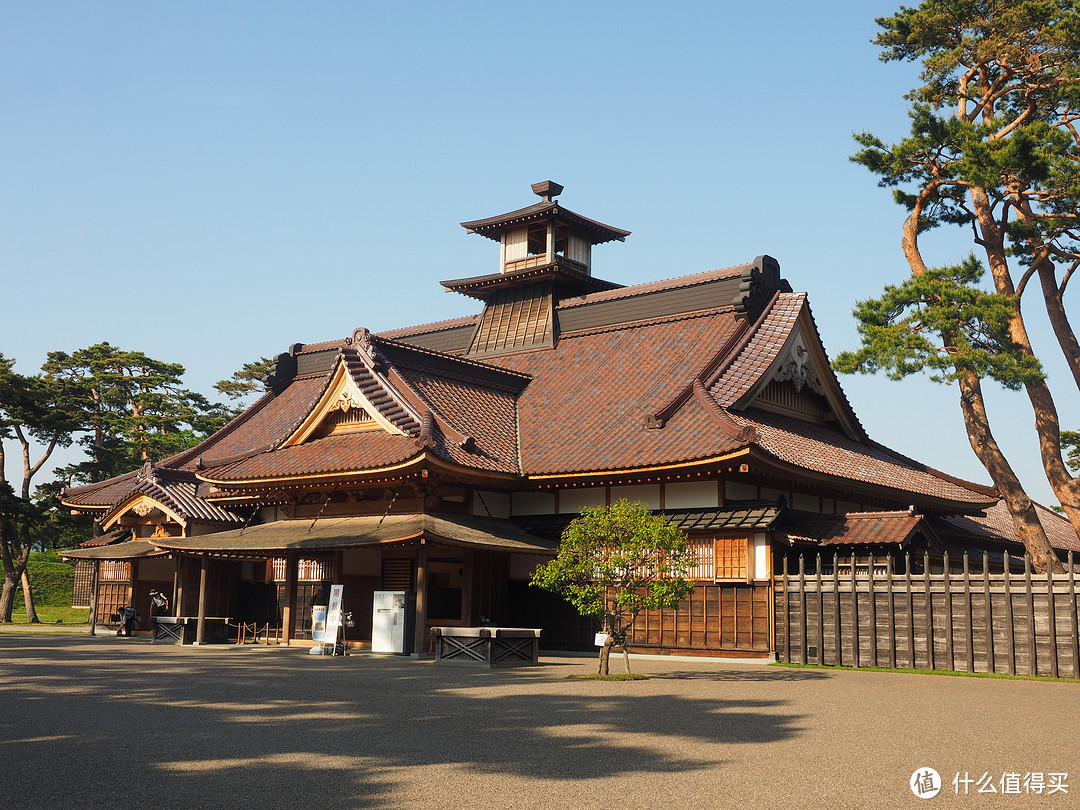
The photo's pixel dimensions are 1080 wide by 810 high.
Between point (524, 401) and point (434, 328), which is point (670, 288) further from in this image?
point (434, 328)

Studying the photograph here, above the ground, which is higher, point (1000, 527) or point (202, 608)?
point (1000, 527)

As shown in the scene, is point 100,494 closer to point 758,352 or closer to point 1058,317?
point 758,352

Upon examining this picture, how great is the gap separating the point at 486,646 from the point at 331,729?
9474 mm

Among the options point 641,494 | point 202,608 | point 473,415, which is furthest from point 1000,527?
point 202,608

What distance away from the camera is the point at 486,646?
1955 centimetres

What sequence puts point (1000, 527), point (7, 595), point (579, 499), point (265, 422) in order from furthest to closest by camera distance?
1. point (7, 595)
2. point (1000, 527)
3. point (265, 422)
4. point (579, 499)

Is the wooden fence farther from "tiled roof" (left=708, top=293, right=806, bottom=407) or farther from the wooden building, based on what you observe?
"tiled roof" (left=708, top=293, right=806, bottom=407)

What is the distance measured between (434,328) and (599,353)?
30.3 ft

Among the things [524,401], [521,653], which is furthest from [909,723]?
[524,401]

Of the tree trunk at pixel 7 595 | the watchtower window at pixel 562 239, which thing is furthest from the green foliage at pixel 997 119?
the tree trunk at pixel 7 595

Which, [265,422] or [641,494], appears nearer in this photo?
[641,494]

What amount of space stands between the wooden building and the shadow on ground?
482 centimetres

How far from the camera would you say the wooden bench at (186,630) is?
25766 millimetres

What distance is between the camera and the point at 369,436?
24.7 m
